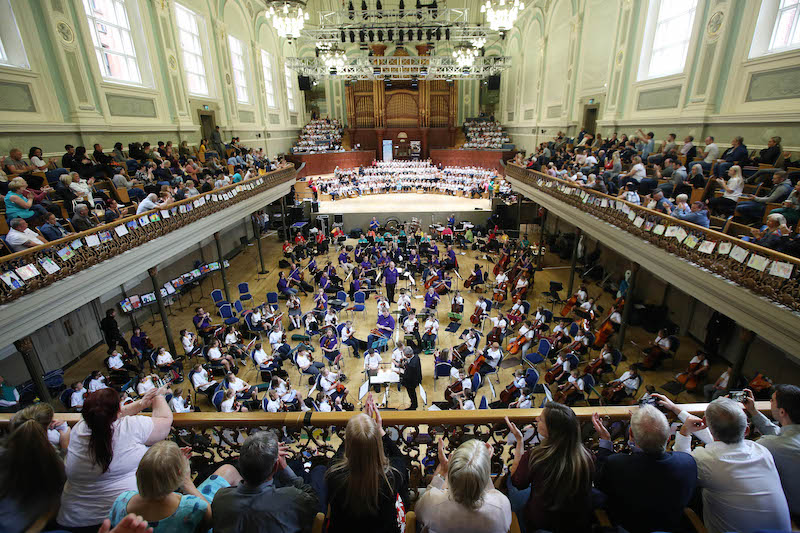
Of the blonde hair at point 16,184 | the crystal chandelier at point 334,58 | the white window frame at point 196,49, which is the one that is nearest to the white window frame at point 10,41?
the blonde hair at point 16,184

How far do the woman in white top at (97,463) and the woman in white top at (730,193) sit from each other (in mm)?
10497

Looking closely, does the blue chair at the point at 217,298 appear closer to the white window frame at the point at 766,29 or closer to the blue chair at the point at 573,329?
the blue chair at the point at 573,329

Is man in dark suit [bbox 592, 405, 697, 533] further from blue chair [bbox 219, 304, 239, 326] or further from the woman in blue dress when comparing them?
blue chair [bbox 219, 304, 239, 326]

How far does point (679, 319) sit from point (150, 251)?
14.7 meters

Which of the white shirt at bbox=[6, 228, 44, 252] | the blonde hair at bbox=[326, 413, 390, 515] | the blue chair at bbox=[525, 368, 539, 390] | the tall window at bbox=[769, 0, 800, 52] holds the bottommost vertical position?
the blue chair at bbox=[525, 368, 539, 390]

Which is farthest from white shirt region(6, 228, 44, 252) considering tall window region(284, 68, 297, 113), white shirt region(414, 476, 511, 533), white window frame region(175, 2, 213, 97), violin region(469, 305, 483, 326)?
tall window region(284, 68, 297, 113)

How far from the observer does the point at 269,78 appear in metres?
25.0

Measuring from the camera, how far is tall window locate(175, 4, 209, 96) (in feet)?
52.8

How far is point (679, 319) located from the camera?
11133 mm

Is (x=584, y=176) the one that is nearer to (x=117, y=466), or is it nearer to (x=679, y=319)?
(x=679, y=319)

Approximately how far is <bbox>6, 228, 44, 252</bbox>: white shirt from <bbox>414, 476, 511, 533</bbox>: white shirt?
7.54 m

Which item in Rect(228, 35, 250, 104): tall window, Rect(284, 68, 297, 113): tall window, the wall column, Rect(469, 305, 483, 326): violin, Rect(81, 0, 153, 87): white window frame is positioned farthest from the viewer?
Rect(284, 68, 297, 113): tall window

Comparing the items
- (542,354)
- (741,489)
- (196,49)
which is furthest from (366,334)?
(196,49)

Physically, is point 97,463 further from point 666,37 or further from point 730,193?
point 666,37
